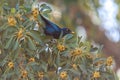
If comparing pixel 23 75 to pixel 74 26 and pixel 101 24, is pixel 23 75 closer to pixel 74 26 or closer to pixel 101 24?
pixel 74 26

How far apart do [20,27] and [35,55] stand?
10cm

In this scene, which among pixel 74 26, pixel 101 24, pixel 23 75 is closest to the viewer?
pixel 23 75

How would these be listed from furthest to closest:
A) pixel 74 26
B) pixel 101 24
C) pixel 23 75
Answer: pixel 101 24, pixel 74 26, pixel 23 75

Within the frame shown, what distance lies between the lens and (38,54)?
1.33m

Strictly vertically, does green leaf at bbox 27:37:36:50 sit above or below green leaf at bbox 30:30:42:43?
below

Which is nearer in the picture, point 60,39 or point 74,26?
point 60,39

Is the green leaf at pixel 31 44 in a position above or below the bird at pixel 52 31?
below

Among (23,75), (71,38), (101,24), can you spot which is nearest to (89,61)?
(71,38)

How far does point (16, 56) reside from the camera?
128 centimetres

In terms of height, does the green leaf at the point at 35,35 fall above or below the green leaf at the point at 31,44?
above

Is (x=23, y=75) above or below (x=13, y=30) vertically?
below

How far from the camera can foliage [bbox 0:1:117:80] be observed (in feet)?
4.20

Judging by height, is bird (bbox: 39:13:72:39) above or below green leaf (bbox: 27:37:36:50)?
above

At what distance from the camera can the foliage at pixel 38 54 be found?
1281 mm
